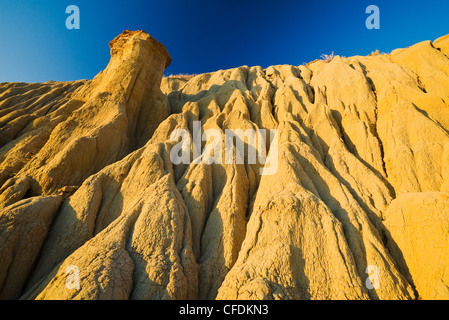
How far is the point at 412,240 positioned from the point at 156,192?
24.6 feet

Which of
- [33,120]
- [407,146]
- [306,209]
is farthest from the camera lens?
[33,120]

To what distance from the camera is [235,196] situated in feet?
26.6

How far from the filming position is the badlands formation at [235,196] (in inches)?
215

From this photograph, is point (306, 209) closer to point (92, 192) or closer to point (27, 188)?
point (92, 192)

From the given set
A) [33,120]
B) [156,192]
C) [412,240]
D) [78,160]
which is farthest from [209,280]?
[33,120]

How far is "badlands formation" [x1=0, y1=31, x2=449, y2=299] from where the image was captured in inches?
215

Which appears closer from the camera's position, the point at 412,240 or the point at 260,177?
the point at 412,240

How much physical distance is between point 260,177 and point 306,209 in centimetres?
319

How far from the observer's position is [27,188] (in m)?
8.51

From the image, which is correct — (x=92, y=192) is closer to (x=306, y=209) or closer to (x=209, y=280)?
(x=209, y=280)

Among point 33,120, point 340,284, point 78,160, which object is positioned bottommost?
point 340,284

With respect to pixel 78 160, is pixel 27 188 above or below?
below
